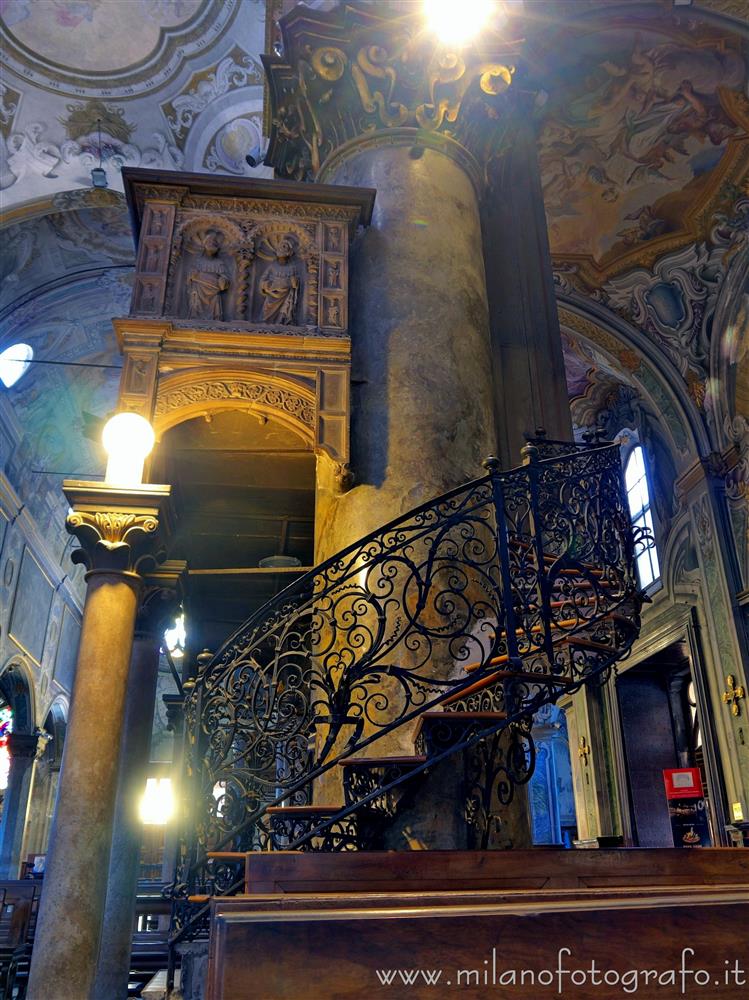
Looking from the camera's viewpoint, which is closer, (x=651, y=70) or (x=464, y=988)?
(x=464, y=988)

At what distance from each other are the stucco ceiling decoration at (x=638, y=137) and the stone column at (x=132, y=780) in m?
9.17

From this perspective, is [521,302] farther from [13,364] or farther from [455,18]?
[13,364]

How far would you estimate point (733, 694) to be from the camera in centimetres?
1123

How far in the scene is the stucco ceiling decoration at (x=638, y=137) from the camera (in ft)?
35.4

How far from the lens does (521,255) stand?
302 inches

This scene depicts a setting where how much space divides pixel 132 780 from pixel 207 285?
3381 millimetres

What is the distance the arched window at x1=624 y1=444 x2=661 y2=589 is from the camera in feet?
49.1

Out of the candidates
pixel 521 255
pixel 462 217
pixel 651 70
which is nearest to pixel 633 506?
pixel 651 70

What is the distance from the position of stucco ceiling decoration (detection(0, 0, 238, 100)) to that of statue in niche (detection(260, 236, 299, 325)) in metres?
7.65

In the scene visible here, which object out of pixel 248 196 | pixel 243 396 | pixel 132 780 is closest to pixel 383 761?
pixel 132 780

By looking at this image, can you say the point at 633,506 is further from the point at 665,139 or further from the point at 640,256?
the point at 665,139

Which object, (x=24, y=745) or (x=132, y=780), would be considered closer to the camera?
(x=132, y=780)

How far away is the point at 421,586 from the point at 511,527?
6.15 feet

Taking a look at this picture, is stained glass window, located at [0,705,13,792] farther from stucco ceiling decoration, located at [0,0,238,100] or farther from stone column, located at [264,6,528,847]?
stone column, located at [264,6,528,847]
